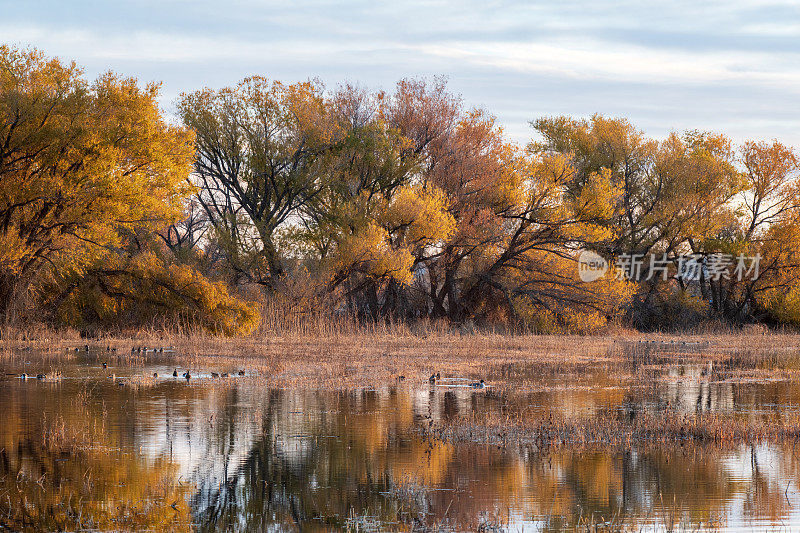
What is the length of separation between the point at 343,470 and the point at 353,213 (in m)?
28.1

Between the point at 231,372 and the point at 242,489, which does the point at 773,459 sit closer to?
the point at 242,489

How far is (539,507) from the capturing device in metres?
8.91

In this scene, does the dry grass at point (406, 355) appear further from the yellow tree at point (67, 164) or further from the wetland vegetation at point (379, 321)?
the yellow tree at point (67, 164)

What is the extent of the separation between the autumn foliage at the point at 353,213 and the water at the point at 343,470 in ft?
51.0

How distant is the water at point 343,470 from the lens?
850 cm

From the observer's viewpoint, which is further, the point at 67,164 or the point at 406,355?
the point at 67,164

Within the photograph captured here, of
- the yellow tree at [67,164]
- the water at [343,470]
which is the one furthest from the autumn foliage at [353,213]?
the water at [343,470]

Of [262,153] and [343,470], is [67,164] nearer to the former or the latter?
[262,153]

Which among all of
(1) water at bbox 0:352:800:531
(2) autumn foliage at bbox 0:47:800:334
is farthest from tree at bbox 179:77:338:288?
(1) water at bbox 0:352:800:531

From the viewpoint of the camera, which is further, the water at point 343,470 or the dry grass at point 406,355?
the dry grass at point 406,355

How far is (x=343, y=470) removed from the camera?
416 inches

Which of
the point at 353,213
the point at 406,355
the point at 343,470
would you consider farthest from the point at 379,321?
the point at 343,470

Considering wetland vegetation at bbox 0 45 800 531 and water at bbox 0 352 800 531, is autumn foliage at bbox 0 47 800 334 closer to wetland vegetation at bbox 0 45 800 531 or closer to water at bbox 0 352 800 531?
wetland vegetation at bbox 0 45 800 531

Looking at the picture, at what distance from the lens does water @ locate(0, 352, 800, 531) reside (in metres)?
8.50
